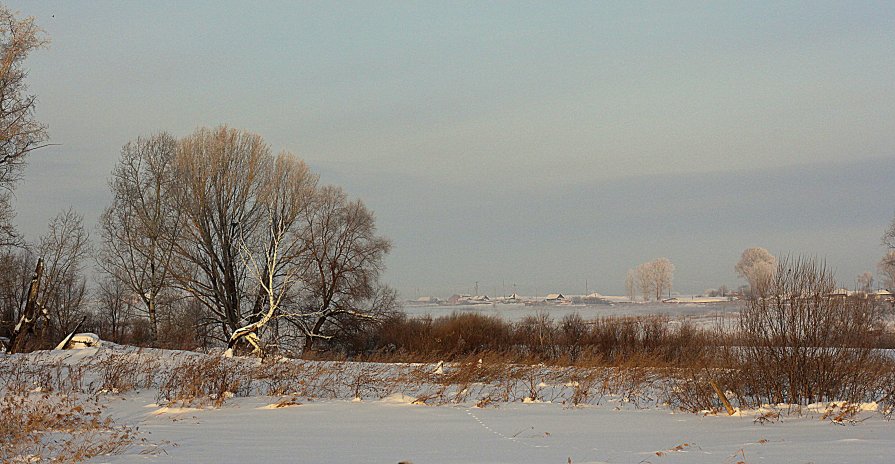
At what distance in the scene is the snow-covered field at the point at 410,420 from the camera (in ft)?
33.9

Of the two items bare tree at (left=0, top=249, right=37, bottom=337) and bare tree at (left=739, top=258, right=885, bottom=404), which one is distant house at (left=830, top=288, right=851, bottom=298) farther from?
bare tree at (left=0, top=249, right=37, bottom=337)

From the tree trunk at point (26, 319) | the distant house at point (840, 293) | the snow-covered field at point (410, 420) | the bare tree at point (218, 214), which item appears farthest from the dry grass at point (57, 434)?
the bare tree at point (218, 214)

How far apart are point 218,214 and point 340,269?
6.80 m

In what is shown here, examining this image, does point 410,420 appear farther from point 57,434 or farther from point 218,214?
point 218,214

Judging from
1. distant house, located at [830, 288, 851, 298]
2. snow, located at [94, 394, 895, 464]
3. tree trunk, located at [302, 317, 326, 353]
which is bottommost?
snow, located at [94, 394, 895, 464]

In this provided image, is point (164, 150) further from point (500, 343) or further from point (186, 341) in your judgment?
point (500, 343)

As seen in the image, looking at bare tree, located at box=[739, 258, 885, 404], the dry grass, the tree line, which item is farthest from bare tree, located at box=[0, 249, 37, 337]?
bare tree, located at box=[739, 258, 885, 404]

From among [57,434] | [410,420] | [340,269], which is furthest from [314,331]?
[57,434]

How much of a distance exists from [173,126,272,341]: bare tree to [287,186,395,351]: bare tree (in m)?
3.24

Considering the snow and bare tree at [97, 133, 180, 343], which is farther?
bare tree at [97, 133, 180, 343]

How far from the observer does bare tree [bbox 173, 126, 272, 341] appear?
3594cm

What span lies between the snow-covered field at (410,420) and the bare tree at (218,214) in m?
14.1

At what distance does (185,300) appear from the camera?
121 ft

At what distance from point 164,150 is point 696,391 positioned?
107ft
